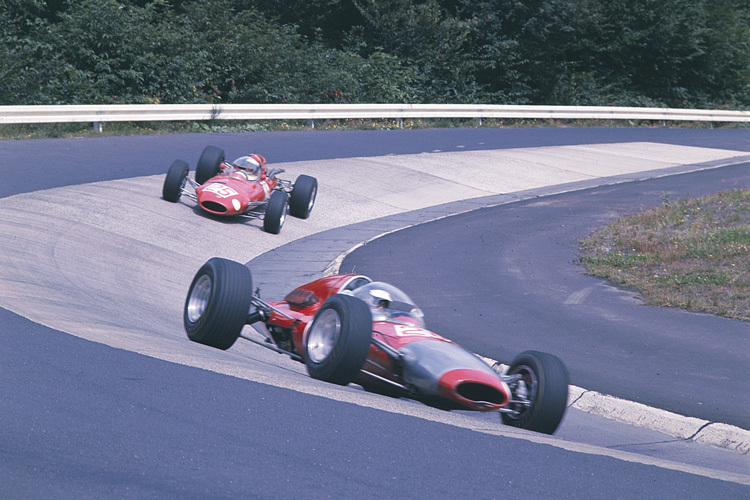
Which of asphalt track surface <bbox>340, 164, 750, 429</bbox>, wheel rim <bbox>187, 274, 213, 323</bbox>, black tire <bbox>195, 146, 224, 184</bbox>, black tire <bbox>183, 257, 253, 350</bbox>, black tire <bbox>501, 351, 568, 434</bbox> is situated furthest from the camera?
black tire <bbox>195, 146, 224, 184</bbox>

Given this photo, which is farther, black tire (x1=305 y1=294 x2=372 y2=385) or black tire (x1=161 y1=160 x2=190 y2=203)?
black tire (x1=161 y1=160 x2=190 y2=203)

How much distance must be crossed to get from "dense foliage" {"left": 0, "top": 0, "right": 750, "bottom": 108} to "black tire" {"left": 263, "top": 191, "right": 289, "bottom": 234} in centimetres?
1201

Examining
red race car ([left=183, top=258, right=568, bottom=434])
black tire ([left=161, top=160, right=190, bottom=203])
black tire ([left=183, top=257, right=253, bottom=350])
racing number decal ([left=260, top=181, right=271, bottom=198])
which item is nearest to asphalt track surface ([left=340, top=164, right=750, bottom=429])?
red race car ([left=183, top=258, right=568, bottom=434])

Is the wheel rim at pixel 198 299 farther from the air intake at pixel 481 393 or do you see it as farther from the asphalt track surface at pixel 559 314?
the asphalt track surface at pixel 559 314

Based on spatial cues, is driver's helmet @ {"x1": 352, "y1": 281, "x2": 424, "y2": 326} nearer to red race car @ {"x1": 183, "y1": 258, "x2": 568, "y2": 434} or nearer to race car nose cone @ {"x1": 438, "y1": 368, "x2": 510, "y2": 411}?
red race car @ {"x1": 183, "y1": 258, "x2": 568, "y2": 434}

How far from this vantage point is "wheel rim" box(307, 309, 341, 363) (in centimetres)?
633

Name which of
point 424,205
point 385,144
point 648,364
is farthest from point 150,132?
point 648,364

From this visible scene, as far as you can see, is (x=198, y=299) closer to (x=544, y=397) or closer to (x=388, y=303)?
(x=388, y=303)

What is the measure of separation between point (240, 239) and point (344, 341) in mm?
8107

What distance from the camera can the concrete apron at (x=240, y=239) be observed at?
671 cm

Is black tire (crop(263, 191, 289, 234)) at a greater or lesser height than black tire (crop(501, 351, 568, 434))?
lesser

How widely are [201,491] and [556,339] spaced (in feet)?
18.5

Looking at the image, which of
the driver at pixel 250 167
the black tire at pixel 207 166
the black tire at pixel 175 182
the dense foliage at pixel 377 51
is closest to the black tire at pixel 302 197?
the driver at pixel 250 167

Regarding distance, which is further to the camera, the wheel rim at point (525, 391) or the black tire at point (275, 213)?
the black tire at point (275, 213)
